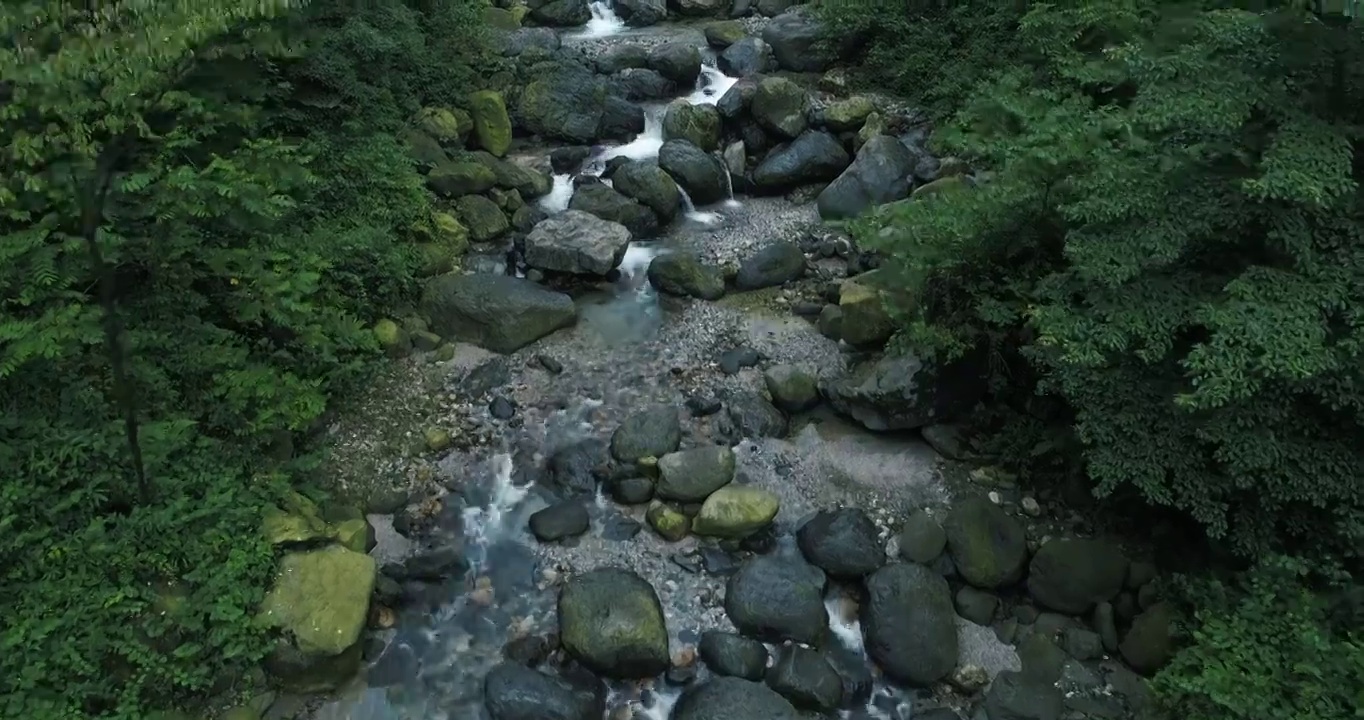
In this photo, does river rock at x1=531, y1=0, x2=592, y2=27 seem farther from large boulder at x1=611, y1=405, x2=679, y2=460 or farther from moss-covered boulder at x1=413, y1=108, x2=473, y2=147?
large boulder at x1=611, y1=405, x2=679, y2=460

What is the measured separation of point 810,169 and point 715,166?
1.14m

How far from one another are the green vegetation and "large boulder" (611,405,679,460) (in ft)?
8.75

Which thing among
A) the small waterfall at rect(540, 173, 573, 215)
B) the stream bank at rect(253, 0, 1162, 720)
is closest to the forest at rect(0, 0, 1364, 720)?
the stream bank at rect(253, 0, 1162, 720)

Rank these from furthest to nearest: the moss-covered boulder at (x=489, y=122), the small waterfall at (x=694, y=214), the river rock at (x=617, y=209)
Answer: the moss-covered boulder at (x=489, y=122), the small waterfall at (x=694, y=214), the river rock at (x=617, y=209)

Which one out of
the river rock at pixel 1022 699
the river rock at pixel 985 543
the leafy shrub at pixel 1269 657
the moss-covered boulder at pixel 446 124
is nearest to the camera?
the leafy shrub at pixel 1269 657

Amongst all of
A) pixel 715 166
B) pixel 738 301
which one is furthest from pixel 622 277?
pixel 715 166

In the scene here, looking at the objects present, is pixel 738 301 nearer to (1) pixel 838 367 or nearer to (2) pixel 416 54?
(1) pixel 838 367

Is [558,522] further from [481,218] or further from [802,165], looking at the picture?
[802,165]

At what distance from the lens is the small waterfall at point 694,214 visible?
36.0 feet

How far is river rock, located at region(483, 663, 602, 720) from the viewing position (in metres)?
6.06

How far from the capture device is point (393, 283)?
872 cm

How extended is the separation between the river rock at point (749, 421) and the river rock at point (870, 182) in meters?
3.17

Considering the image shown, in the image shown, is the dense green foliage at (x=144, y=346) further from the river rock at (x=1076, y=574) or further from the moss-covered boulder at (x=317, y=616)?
the river rock at (x=1076, y=574)

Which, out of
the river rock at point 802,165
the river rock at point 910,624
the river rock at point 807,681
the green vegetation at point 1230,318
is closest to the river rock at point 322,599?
the river rock at point 807,681
